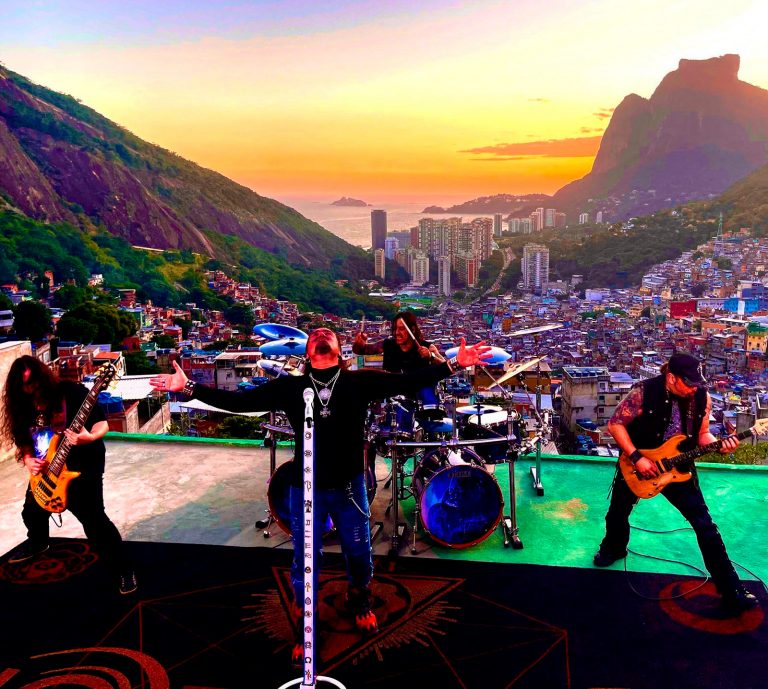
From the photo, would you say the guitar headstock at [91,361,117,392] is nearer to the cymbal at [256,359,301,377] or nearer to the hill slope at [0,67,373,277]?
the cymbal at [256,359,301,377]

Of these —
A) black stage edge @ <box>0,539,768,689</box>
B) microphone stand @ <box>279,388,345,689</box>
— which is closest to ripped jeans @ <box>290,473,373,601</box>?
black stage edge @ <box>0,539,768,689</box>

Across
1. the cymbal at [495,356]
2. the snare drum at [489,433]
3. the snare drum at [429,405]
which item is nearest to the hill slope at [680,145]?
the snare drum at [489,433]

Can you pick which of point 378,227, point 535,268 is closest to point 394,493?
point 378,227

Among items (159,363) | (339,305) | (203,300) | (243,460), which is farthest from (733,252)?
(243,460)

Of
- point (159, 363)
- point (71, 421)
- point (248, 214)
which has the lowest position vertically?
point (159, 363)

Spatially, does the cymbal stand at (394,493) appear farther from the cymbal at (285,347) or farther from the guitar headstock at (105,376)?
the guitar headstock at (105,376)

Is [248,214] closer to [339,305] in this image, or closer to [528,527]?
[339,305]

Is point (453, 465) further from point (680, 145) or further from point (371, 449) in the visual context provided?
point (680, 145)

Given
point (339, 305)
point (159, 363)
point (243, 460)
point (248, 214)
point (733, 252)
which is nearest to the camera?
point (243, 460)
